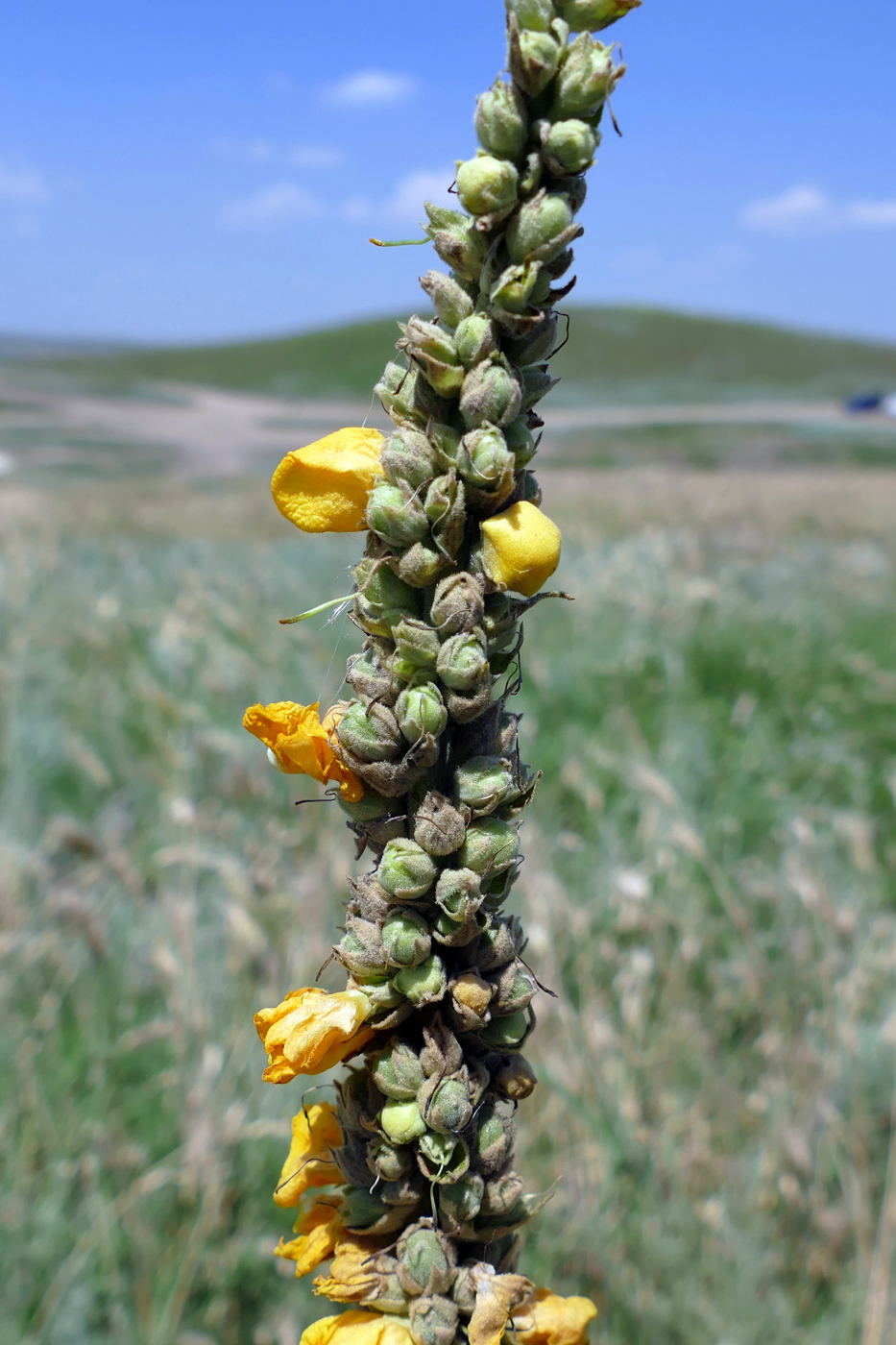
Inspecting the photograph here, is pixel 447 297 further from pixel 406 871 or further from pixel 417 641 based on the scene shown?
pixel 406 871

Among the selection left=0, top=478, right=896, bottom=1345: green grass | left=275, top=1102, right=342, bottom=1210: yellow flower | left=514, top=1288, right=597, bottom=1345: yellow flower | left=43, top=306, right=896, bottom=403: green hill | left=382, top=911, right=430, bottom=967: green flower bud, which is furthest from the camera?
left=43, top=306, right=896, bottom=403: green hill

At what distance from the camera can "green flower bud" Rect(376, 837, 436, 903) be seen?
1.05 m

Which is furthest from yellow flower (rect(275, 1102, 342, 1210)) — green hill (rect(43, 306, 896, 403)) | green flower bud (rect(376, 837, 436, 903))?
green hill (rect(43, 306, 896, 403))

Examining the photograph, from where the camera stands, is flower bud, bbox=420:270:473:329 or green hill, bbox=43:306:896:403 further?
green hill, bbox=43:306:896:403

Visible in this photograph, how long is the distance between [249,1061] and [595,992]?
1232mm

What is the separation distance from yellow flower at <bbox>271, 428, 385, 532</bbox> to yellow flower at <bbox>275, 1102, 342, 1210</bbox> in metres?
0.79

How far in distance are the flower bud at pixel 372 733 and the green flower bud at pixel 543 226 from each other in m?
0.52

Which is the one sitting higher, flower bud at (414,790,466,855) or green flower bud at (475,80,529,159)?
green flower bud at (475,80,529,159)

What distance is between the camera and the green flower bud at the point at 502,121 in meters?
0.98

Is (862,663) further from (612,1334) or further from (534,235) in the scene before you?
(534,235)

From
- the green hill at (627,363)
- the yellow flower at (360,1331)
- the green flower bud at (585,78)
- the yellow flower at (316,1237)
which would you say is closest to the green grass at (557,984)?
the yellow flower at (316,1237)

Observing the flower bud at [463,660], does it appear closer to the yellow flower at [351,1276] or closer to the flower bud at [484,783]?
the flower bud at [484,783]

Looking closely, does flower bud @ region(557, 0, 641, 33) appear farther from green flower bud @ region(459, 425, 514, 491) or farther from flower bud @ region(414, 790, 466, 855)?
flower bud @ region(414, 790, 466, 855)

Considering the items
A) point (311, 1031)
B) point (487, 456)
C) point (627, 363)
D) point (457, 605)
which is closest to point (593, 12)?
point (487, 456)
